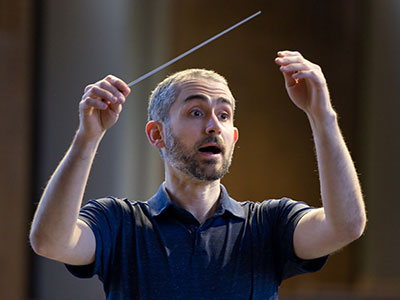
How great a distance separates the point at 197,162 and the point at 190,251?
0.27 metres

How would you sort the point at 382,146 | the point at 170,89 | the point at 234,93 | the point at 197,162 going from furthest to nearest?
1. the point at 382,146
2. the point at 234,93
3. the point at 170,89
4. the point at 197,162

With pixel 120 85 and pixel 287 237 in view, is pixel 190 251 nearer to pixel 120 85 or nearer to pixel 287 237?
pixel 287 237

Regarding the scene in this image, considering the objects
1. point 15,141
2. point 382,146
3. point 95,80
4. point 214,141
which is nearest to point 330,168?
point 214,141

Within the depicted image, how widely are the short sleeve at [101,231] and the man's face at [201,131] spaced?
0.25 m

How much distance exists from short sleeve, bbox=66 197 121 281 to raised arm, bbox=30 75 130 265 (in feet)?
0.16

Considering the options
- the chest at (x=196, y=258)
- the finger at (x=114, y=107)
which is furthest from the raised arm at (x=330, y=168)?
the finger at (x=114, y=107)

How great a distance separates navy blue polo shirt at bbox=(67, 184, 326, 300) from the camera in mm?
1752

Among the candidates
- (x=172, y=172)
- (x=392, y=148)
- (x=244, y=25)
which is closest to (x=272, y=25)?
(x=244, y=25)

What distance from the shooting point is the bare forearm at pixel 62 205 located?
5.27 ft

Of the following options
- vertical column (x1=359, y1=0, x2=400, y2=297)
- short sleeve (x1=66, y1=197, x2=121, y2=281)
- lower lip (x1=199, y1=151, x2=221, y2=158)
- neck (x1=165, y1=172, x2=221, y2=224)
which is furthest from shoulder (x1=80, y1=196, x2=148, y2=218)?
vertical column (x1=359, y1=0, x2=400, y2=297)

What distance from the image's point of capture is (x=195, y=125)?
1.90 meters

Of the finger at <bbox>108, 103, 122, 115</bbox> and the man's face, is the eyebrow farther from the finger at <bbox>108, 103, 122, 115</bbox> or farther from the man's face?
the finger at <bbox>108, 103, 122, 115</bbox>

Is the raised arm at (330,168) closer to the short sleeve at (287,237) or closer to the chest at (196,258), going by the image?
the short sleeve at (287,237)

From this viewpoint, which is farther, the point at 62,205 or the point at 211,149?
the point at 211,149
